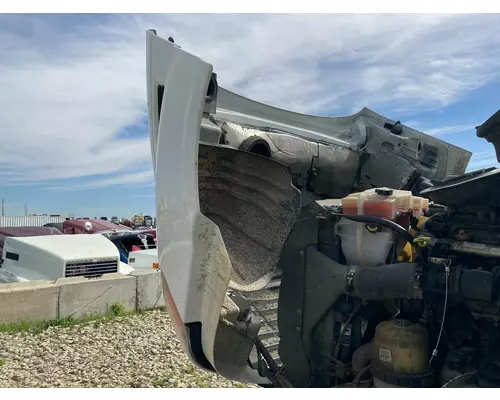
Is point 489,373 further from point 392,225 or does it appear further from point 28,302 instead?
point 28,302

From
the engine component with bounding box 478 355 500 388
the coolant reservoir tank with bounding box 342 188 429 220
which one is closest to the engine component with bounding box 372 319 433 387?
the engine component with bounding box 478 355 500 388

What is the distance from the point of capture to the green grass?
626 cm

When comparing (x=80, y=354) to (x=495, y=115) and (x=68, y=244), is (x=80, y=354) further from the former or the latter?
(x=495, y=115)

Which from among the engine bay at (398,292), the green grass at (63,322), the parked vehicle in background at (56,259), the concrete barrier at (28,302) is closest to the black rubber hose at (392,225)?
Result: the engine bay at (398,292)

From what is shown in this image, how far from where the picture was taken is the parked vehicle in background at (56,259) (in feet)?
24.3

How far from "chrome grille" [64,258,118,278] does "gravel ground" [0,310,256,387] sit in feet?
3.30

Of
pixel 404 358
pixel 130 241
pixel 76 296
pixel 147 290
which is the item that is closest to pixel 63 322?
pixel 76 296

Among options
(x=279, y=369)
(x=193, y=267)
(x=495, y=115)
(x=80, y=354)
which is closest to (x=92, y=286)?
(x=80, y=354)

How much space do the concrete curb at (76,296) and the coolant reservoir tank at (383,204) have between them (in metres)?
5.16

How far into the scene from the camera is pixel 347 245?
8.75 ft

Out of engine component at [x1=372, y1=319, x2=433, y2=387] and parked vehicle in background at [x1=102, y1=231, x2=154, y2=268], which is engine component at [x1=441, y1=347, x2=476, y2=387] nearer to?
engine component at [x1=372, y1=319, x2=433, y2=387]

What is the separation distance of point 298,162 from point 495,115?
3.57 ft

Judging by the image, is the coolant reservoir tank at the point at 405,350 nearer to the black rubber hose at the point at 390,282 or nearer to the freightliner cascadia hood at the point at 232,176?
the black rubber hose at the point at 390,282

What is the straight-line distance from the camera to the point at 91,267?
766 cm
